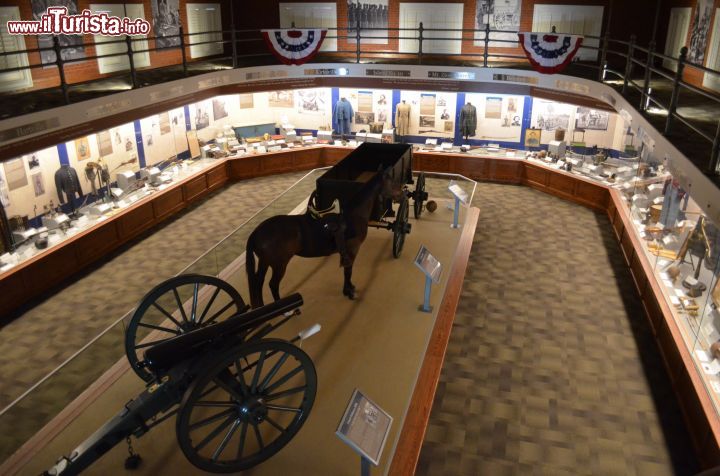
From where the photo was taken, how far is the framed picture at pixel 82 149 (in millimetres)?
11033

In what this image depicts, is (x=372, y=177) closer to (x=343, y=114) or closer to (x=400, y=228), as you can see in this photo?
(x=400, y=228)

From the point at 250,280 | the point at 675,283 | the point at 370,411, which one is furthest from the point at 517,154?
the point at 370,411

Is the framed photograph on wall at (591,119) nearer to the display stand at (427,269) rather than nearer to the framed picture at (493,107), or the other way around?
the framed picture at (493,107)

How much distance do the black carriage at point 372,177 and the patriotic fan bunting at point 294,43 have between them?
4958 millimetres

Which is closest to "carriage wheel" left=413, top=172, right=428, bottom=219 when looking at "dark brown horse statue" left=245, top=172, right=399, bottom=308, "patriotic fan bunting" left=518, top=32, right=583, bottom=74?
"dark brown horse statue" left=245, top=172, right=399, bottom=308

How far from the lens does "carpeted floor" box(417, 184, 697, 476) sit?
5.93 metres

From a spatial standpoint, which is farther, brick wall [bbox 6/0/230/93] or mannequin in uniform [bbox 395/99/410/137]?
mannequin in uniform [bbox 395/99/410/137]

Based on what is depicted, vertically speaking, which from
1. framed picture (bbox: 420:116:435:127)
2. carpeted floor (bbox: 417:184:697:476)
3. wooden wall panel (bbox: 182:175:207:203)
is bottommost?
carpeted floor (bbox: 417:184:697:476)

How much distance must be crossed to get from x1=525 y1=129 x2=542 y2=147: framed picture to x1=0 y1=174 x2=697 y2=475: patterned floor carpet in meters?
3.71

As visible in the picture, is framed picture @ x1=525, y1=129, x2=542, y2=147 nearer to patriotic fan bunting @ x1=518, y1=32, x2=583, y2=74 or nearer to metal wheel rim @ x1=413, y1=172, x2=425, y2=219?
patriotic fan bunting @ x1=518, y1=32, x2=583, y2=74

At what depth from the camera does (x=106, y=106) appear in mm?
10242

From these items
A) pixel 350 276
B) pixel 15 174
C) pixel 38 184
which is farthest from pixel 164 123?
pixel 350 276

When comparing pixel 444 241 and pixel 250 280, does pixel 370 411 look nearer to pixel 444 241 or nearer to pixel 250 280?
pixel 250 280

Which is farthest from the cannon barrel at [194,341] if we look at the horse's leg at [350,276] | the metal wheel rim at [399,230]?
the metal wheel rim at [399,230]
